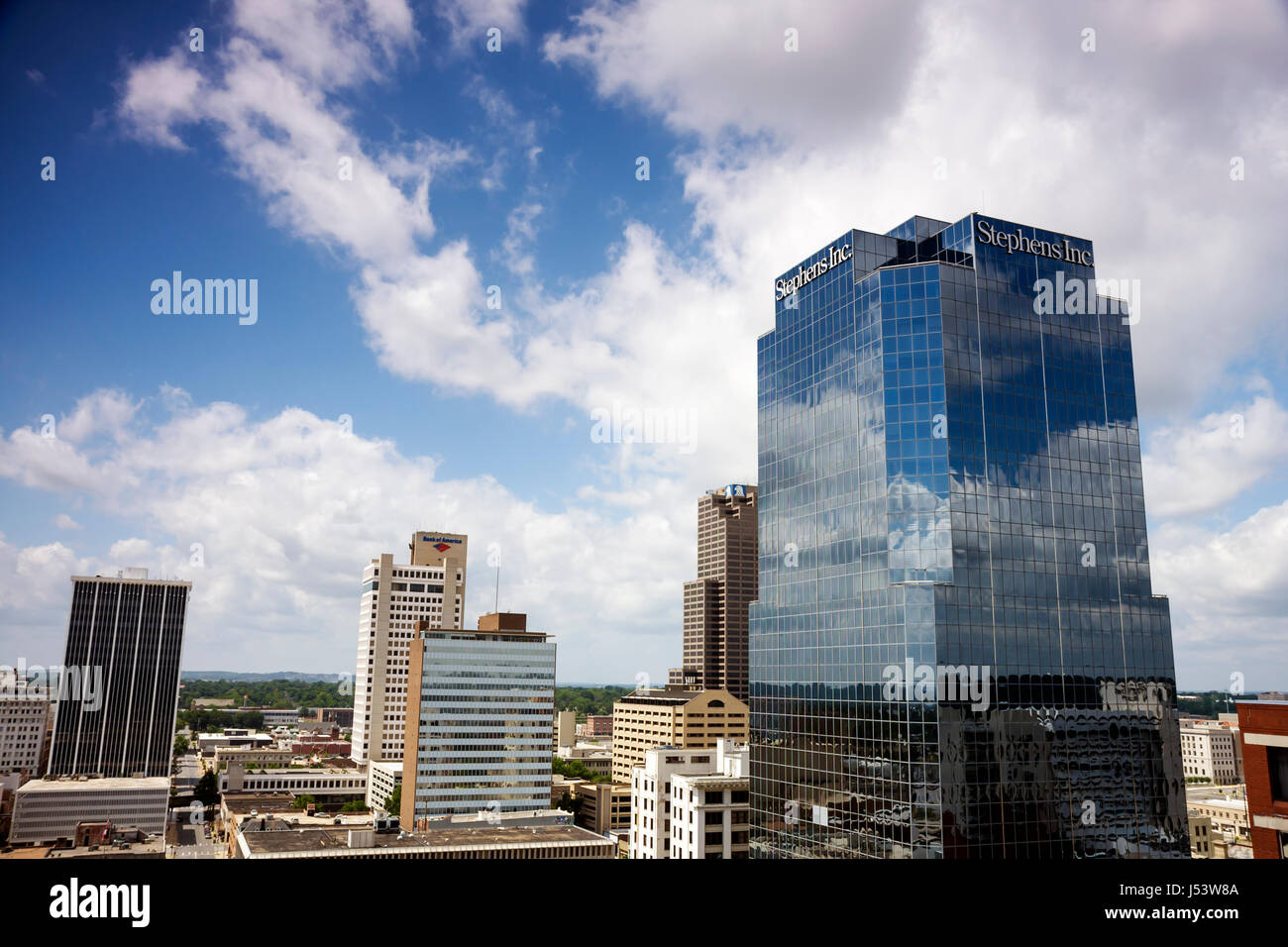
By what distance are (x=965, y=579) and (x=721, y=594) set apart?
5486 inches

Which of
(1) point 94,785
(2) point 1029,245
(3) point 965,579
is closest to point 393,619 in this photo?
(1) point 94,785

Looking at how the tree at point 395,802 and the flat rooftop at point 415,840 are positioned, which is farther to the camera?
the tree at point 395,802

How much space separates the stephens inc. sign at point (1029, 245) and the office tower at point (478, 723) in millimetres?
59858

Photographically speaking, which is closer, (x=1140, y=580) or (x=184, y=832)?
(x=1140, y=580)

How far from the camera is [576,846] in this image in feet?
195

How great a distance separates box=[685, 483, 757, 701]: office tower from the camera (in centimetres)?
17462

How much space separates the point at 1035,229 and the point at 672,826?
4147 centimetres

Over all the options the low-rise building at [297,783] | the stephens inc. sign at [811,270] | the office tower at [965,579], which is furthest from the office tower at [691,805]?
the low-rise building at [297,783]

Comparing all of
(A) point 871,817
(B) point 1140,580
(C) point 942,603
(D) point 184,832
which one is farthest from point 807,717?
(D) point 184,832

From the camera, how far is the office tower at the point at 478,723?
272ft

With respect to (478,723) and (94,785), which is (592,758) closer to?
(478,723)

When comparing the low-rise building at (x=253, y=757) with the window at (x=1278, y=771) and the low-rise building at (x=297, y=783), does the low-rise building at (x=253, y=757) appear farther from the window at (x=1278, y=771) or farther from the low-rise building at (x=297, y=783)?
the window at (x=1278, y=771)
